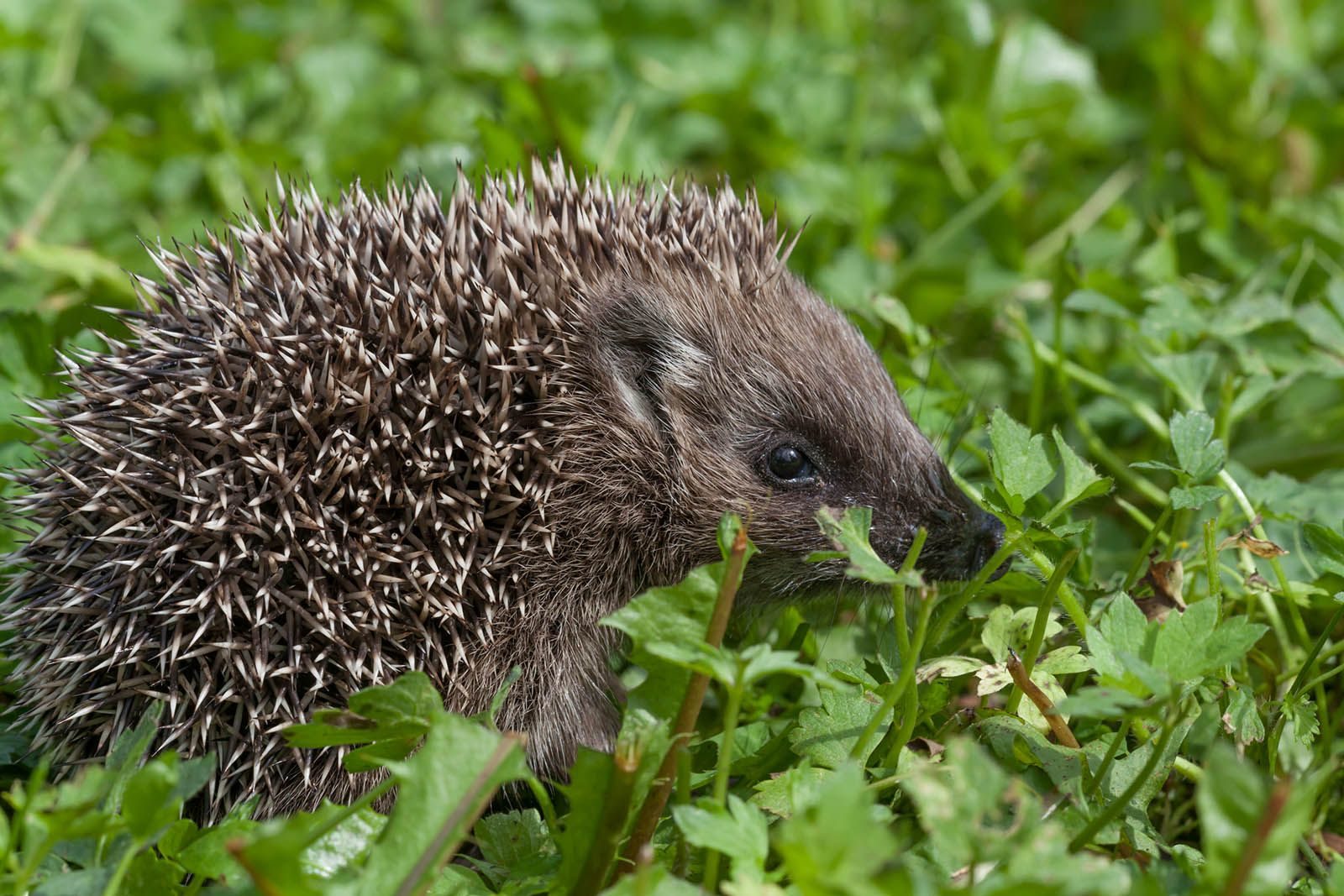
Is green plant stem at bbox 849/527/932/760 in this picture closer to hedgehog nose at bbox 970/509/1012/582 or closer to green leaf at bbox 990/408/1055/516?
green leaf at bbox 990/408/1055/516

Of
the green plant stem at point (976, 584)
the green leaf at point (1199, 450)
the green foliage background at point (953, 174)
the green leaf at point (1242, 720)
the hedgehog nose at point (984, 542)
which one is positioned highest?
the green foliage background at point (953, 174)

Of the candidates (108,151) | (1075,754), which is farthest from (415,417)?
(108,151)

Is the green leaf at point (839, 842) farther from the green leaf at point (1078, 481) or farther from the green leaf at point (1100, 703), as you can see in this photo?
the green leaf at point (1078, 481)

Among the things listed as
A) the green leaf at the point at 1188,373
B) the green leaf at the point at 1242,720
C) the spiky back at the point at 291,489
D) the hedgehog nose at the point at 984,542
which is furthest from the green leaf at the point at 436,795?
the green leaf at the point at 1188,373

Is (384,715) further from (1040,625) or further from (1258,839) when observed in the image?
(1258,839)

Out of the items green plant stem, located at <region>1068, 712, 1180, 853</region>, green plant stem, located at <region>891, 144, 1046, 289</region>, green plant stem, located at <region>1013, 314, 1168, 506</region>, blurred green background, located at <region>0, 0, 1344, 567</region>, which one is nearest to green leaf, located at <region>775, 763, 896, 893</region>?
green plant stem, located at <region>1068, 712, 1180, 853</region>

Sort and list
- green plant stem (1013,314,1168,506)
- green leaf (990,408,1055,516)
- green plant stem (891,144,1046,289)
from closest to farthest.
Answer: green leaf (990,408,1055,516) < green plant stem (1013,314,1168,506) < green plant stem (891,144,1046,289)

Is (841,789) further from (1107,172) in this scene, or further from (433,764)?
(1107,172)

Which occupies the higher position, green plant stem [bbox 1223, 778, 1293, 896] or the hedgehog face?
the hedgehog face
